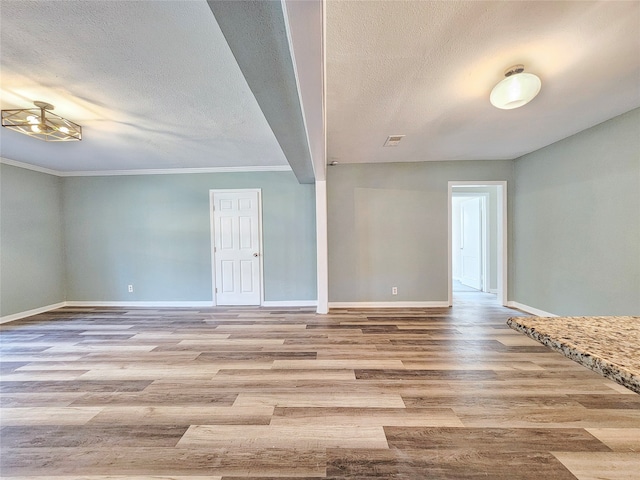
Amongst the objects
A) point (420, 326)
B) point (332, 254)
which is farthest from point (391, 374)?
point (332, 254)

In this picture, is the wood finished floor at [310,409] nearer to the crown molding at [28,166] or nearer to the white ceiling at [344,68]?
the white ceiling at [344,68]

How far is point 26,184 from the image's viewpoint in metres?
3.85

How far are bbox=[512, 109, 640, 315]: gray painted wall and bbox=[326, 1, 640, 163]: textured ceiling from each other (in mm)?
349

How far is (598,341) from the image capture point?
65 centimetres

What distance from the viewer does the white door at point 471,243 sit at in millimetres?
5332

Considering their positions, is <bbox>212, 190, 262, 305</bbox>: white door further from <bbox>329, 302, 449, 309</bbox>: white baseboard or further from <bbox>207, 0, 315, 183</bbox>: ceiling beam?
<bbox>207, 0, 315, 183</bbox>: ceiling beam

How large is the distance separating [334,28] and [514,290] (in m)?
4.43

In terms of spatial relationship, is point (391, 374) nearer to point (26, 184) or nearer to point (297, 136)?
point (297, 136)

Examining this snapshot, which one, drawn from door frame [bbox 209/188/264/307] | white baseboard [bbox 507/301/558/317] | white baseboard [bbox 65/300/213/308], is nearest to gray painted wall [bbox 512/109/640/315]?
white baseboard [bbox 507/301/558/317]

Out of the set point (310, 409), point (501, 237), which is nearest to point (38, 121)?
point (310, 409)

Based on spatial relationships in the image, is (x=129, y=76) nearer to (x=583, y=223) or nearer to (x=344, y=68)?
(x=344, y=68)

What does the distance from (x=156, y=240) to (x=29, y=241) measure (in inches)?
69.4

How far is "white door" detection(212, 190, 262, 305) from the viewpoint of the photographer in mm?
4254

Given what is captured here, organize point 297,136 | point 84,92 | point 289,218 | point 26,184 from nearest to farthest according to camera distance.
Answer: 1. point 84,92
2. point 297,136
3. point 26,184
4. point 289,218
